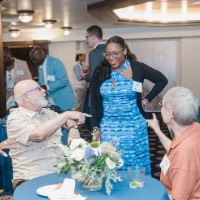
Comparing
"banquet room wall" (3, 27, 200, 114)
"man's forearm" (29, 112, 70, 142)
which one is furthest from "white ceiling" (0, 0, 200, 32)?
"banquet room wall" (3, 27, 200, 114)

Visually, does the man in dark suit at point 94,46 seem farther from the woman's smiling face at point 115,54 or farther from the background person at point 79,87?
the background person at point 79,87

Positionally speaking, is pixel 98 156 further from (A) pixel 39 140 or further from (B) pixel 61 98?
(B) pixel 61 98

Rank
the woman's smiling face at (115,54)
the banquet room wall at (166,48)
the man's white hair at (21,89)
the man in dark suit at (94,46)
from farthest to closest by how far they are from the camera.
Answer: the banquet room wall at (166,48) → the man in dark suit at (94,46) → the woman's smiling face at (115,54) → the man's white hair at (21,89)

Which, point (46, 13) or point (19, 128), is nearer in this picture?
point (19, 128)

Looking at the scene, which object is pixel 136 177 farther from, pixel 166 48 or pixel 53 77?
pixel 166 48

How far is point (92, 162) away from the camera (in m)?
2.17

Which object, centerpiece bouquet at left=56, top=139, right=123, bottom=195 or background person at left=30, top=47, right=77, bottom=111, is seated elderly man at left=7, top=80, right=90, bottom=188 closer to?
centerpiece bouquet at left=56, top=139, right=123, bottom=195

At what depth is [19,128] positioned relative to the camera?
2.89m

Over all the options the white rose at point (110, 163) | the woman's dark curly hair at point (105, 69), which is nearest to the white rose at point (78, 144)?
the white rose at point (110, 163)

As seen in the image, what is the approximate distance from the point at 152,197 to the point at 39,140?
1017mm

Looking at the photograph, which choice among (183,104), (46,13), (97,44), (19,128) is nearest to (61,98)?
(97,44)

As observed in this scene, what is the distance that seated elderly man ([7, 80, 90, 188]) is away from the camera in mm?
2850

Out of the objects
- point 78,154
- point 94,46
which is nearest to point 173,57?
point 94,46

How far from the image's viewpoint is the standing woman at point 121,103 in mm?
3352
